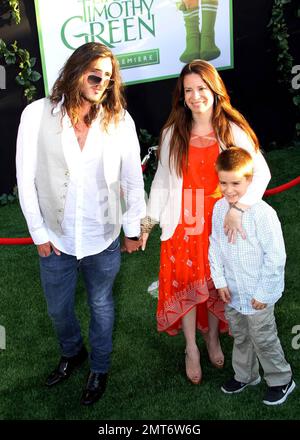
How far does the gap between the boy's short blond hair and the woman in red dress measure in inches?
4.2

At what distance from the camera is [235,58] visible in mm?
6516

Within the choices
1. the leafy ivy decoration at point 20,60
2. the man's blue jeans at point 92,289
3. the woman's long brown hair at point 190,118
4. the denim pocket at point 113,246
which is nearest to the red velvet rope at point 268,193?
the leafy ivy decoration at point 20,60

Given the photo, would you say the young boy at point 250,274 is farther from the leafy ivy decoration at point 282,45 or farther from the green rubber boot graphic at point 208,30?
the leafy ivy decoration at point 282,45

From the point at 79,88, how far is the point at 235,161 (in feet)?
2.42

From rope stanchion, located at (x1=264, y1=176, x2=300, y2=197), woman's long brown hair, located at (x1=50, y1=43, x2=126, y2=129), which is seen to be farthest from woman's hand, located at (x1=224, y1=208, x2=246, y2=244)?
rope stanchion, located at (x1=264, y1=176, x2=300, y2=197)

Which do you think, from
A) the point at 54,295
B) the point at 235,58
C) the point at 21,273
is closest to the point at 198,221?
the point at 54,295

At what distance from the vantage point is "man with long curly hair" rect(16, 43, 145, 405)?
2596 millimetres

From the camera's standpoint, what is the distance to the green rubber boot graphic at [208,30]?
611cm

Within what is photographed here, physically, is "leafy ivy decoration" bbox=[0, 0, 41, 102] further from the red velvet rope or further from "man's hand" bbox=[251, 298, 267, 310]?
"man's hand" bbox=[251, 298, 267, 310]

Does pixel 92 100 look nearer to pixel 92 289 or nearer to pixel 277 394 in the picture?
pixel 92 289

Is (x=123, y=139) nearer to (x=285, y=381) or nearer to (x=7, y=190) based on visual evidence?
(x=285, y=381)

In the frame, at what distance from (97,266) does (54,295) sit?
Answer: 264 millimetres

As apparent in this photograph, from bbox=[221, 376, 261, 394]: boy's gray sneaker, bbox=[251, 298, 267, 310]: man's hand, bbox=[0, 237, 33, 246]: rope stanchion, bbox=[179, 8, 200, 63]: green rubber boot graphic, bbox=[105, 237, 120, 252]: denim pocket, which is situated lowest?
bbox=[221, 376, 261, 394]: boy's gray sneaker

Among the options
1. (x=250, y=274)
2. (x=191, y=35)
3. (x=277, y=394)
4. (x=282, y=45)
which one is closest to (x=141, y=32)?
(x=191, y=35)
